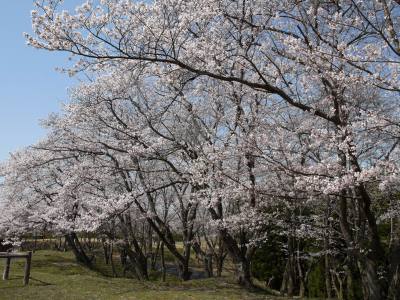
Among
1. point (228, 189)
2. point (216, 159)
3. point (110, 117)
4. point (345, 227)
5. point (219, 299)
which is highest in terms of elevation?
→ point (110, 117)

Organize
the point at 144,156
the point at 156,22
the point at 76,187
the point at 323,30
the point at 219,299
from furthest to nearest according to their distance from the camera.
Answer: the point at 76,187, the point at 144,156, the point at 219,299, the point at 323,30, the point at 156,22

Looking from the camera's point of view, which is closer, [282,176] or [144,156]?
[282,176]

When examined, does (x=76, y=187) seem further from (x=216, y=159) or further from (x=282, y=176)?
(x=282, y=176)

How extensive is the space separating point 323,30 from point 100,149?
9.18 metres

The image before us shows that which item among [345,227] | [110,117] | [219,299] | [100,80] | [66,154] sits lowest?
[219,299]

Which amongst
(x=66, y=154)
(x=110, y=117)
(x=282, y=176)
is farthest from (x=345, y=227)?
(x=66, y=154)

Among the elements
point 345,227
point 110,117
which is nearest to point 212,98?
point 110,117

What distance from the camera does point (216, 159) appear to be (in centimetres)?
1088

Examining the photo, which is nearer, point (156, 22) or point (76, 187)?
point (156, 22)

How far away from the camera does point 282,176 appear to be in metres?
11.1

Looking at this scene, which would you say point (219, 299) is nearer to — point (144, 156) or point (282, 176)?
point (282, 176)

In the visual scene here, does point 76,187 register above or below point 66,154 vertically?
below

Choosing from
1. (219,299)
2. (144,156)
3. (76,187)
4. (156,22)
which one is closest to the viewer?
(156,22)

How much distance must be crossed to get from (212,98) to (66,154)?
638 cm
